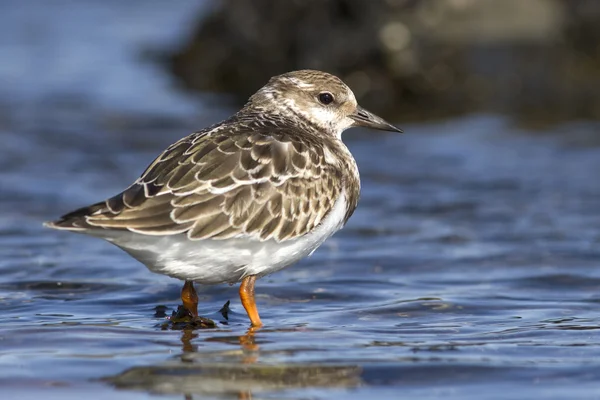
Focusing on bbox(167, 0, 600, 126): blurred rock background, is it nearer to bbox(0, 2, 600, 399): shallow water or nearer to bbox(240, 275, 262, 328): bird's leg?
bbox(0, 2, 600, 399): shallow water

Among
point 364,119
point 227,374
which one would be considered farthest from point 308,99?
point 227,374

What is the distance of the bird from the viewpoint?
508 centimetres

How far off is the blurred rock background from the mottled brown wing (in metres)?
6.82

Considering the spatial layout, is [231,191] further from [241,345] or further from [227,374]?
[227,374]

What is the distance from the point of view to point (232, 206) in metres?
5.29

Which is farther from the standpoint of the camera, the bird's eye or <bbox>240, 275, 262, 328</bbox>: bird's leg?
the bird's eye

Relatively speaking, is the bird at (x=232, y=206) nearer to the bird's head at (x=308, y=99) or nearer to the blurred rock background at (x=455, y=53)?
the bird's head at (x=308, y=99)

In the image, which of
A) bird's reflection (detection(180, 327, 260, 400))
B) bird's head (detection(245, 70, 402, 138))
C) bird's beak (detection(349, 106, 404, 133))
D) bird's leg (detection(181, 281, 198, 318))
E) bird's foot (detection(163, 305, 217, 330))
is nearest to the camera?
bird's reflection (detection(180, 327, 260, 400))

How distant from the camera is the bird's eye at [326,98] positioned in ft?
20.7

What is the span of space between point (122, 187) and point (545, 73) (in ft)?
19.2

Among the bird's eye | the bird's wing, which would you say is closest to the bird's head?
the bird's eye

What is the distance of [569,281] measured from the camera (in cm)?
676

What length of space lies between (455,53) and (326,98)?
22.3 ft

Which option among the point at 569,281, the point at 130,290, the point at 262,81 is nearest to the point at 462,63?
the point at 262,81
